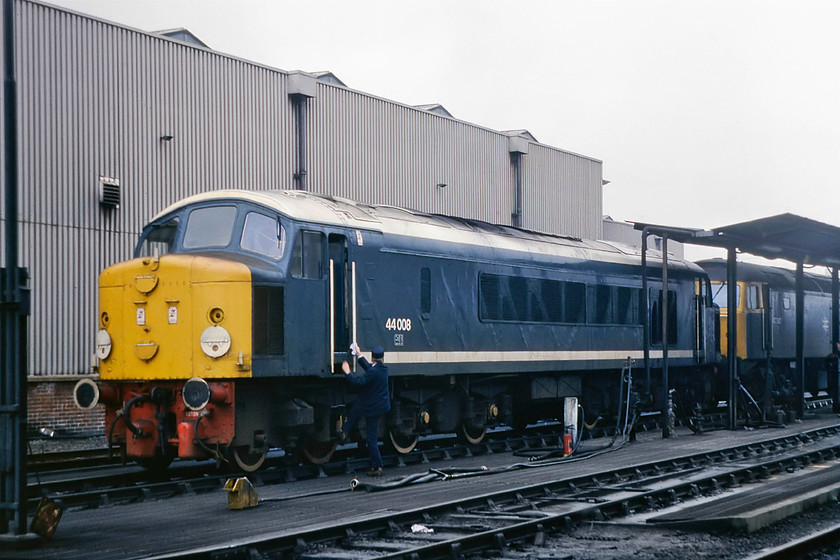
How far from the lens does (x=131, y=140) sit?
22844 millimetres

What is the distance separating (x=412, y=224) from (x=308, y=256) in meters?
2.89

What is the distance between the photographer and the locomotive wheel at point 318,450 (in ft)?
48.9

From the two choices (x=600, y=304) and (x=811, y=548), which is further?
(x=600, y=304)

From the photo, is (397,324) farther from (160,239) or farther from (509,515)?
(509,515)

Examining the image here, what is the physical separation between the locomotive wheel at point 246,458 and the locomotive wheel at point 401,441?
288 centimetres

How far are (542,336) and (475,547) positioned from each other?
33.5 ft

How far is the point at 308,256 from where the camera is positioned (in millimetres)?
14125

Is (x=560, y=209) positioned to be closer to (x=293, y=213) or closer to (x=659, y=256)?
(x=659, y=256)

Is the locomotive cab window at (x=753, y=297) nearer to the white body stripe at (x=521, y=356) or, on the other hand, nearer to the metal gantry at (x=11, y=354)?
the white body stripe at (x=521, y=356)

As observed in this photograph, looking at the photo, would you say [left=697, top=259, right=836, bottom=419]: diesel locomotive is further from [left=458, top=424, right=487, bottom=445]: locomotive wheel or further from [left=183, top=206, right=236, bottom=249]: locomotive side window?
[left=183, top=206, right=236, bottom=249]: locomotive side window

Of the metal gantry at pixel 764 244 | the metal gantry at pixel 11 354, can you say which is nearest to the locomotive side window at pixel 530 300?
the metal gantry at pixel 764 244

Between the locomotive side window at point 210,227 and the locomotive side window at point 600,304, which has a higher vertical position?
the locomotive side window at point 210,227

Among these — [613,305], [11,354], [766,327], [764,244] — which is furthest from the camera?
[766,327]

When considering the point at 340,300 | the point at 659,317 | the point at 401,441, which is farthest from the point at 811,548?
the point at 659,317
